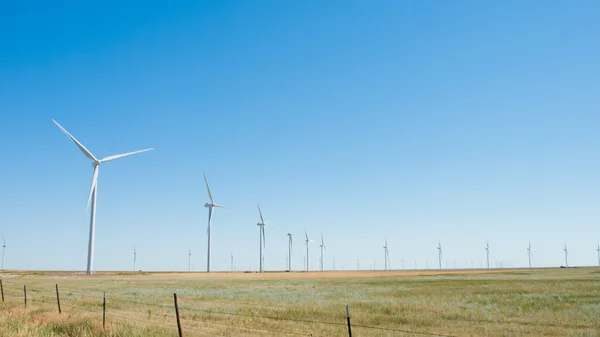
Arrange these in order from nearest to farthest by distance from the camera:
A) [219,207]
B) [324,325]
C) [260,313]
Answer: [324,325] → [260,313] → [219,207]

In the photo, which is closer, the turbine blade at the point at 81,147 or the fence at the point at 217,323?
the fence at the point at 217,323

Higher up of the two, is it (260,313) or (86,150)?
(86,150)

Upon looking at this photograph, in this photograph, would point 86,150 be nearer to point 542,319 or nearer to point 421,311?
point 421,311

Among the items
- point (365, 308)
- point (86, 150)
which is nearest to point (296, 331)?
point (365, 308)

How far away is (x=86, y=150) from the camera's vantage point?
313ft

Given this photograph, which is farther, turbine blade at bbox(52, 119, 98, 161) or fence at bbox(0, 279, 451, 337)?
turbine blade at bbox(52, 119, 98, 161)

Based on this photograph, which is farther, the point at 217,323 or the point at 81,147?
the point at 81,147

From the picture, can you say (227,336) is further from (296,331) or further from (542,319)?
(542,319)

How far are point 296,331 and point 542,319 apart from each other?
44.1ft

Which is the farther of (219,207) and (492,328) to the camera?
(219,207)

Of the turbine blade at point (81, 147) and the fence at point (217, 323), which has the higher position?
the turbine blade at point (81, 147)

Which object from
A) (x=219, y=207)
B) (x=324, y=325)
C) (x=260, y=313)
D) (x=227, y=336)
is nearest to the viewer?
(x=227, y=336)

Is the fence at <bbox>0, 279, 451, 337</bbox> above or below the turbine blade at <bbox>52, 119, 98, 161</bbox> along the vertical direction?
below

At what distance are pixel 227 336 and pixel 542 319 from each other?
17.0m
